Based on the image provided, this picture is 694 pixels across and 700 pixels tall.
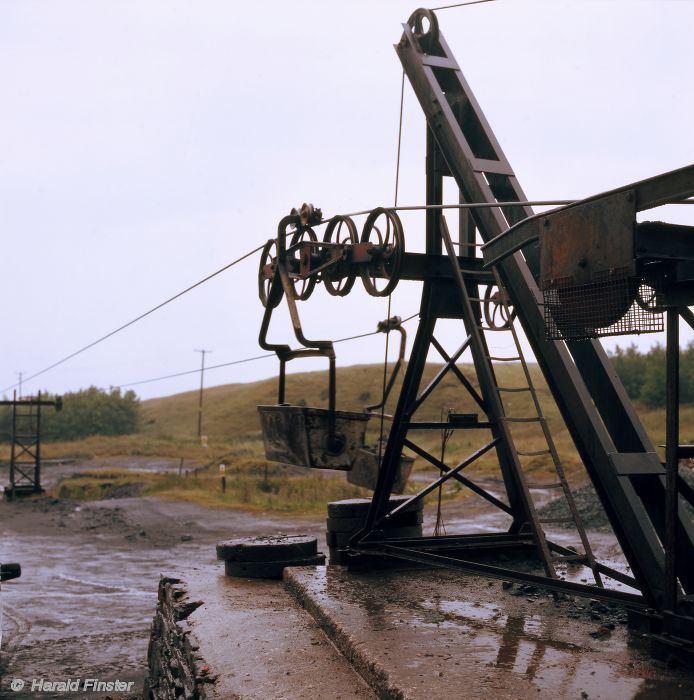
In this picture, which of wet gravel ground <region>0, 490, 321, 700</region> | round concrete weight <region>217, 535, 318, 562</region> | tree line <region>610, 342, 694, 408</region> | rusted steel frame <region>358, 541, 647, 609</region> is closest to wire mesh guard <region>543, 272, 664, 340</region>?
rusted steel frame <region>358, 541, 647, 609</region>

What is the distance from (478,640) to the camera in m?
5.48

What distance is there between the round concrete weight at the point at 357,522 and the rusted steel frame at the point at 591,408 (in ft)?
9.75

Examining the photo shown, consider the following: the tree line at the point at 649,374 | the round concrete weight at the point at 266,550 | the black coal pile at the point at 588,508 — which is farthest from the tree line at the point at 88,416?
the round concrete weight at the point at 266,550

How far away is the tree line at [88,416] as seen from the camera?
7419cm

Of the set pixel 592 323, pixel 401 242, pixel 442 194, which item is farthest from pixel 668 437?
pixel 442 194

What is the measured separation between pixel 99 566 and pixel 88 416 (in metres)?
61.7

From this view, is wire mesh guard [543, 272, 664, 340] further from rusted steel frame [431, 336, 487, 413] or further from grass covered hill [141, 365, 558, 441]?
grass covered hill [141, 365, 558, 441]

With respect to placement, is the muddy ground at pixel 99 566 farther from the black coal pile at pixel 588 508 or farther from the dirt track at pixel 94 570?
the black coal pile at pixel 588 508

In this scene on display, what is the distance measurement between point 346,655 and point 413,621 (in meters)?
0.66

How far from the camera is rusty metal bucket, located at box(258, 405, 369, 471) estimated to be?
22.6 feet

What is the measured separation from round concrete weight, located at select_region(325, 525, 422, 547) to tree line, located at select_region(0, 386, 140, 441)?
6831 cm

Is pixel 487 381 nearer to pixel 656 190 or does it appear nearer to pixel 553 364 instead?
pixel 553 364

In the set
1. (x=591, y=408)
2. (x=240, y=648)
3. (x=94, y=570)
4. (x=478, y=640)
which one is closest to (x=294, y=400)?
(x=94, y=570)

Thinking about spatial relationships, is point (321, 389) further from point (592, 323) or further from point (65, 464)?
point (592, 323)
